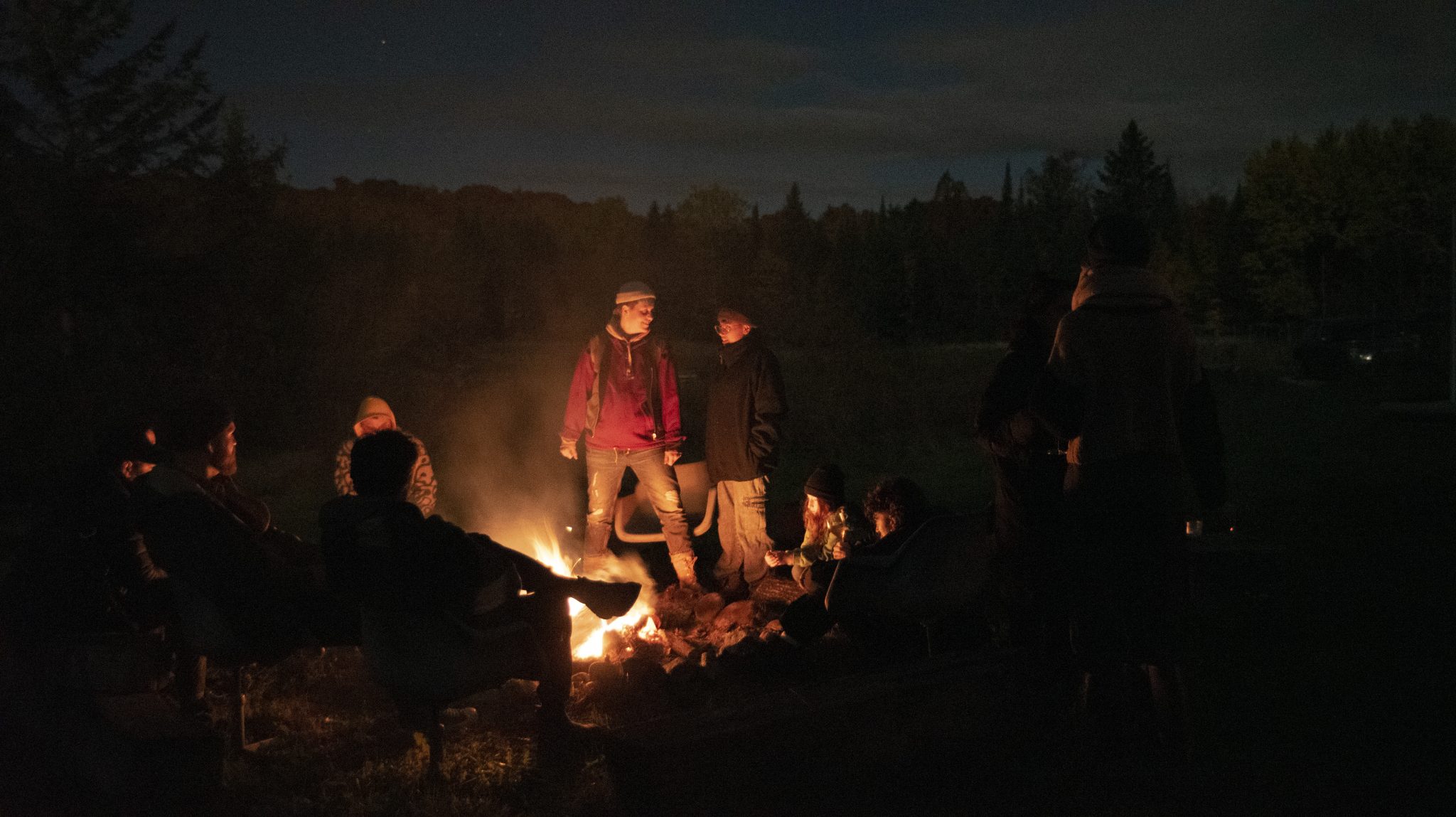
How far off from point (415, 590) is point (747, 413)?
9.94 ft

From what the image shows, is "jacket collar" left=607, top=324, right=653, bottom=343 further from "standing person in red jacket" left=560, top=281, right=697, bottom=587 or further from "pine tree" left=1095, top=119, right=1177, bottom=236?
"pine tree" left=1095, top=119, right=1177, bottom=236

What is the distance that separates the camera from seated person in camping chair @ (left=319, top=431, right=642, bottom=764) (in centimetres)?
353

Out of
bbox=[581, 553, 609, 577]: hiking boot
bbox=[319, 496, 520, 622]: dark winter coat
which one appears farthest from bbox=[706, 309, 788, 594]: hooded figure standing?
bbox=[319, 496, 520, 622]: dark winter coat

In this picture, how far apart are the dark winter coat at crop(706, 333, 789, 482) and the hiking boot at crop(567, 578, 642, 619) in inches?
93.8

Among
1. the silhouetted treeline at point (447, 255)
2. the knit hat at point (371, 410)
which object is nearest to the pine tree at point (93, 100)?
the silhouetted treeline at point (447, 255)

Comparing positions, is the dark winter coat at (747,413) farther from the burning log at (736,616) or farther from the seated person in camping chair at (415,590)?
the seated person in camping chair at (415,590)

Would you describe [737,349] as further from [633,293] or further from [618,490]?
[618,490]

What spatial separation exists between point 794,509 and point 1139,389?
3545 millimetres

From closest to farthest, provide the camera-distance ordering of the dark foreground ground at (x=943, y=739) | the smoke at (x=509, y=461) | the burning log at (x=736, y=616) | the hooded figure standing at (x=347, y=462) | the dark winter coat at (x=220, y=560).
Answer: the dark foreground ground at (x=943, y=739)
the dark winter coat at (x=220, y=560)
the hooded figure standing at (x=347, y=462)
the burning log at (x=736, y=616)
the smoke at (x=509, y=461)

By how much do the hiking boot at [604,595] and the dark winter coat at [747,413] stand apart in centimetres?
238

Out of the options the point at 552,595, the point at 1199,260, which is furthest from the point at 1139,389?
the point at 1199,260

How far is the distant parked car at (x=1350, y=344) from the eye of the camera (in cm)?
2720

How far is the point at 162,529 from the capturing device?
384 centimetres

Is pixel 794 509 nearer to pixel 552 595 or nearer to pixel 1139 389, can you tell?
pixel 552 595
